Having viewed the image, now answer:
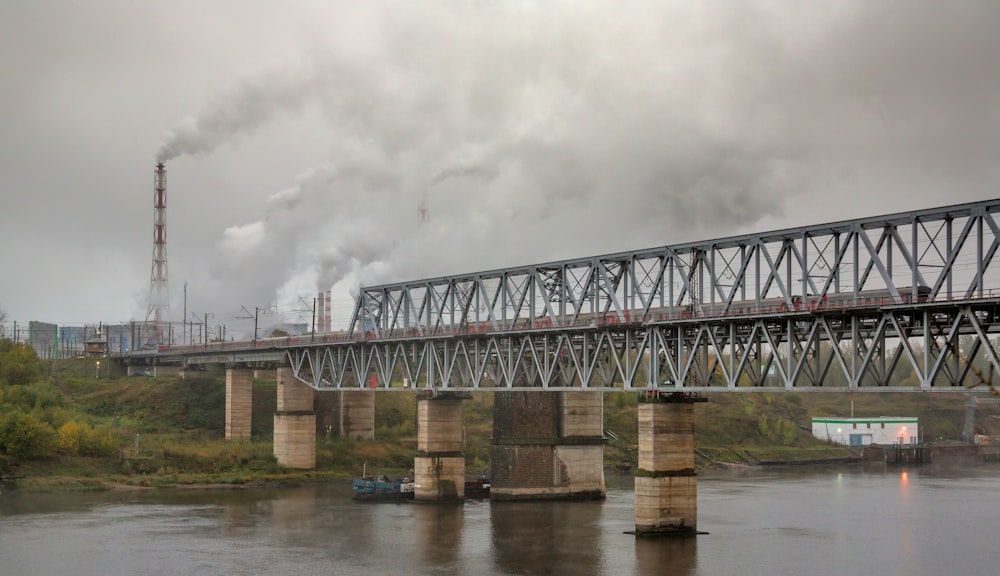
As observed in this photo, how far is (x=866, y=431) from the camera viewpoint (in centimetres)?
17150

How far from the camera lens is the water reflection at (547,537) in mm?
64000

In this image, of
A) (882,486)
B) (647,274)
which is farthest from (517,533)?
(882,486)

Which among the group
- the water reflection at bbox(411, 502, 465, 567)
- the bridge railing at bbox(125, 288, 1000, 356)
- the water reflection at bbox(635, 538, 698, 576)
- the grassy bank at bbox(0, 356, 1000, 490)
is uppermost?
the bridge railing at bbox(125, 288, 1000, 356)

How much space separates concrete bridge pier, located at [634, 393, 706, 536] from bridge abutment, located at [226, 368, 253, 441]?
62114 millimetres

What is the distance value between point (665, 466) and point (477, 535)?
14.0 m

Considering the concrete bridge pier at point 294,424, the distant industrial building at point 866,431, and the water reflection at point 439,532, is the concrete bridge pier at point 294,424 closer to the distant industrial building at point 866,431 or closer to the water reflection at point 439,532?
the water reflection at point 439,532

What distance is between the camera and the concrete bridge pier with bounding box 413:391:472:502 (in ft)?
309

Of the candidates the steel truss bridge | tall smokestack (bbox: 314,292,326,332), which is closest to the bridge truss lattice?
the steel truss bridge

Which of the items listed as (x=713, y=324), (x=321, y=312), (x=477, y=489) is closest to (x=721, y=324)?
(x=713, y=324)

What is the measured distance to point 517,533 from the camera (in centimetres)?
7688

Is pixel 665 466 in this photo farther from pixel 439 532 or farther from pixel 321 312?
pixel 321 312

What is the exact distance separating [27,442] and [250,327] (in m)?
57.9

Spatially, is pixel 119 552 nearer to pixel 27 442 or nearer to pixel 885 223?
pixel 27 442

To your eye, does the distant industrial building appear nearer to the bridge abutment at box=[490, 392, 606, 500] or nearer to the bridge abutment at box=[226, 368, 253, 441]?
the bridge abutment at box=[490, 392, 606, 500]
